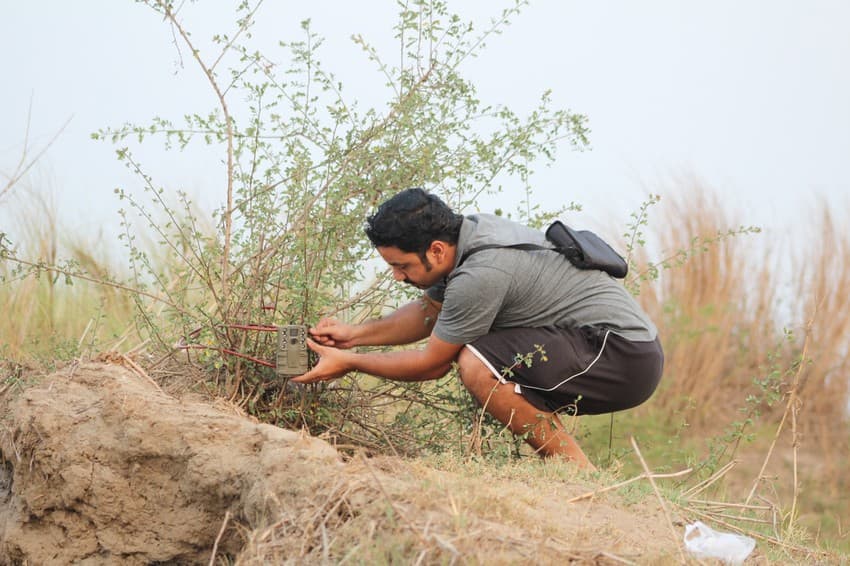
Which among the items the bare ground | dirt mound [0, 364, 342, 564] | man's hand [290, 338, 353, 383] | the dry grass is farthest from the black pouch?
the dry grass

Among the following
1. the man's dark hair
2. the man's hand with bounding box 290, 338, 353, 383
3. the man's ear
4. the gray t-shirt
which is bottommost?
the man's hand with bounding box 290, 338, 353, 383

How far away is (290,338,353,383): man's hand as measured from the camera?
4.48 m

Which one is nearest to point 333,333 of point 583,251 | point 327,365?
point 327,365

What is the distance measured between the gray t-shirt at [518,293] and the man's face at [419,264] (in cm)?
7

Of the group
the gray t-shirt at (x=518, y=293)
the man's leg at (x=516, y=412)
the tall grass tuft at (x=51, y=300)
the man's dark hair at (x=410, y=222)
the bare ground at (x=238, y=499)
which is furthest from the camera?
the tall grass tuft at (x=51, y=300)

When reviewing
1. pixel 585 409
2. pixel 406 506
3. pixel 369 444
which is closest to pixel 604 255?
pixel 585 409

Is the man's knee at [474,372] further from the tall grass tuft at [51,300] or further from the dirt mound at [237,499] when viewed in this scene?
the tall grass tuft at [51,300]

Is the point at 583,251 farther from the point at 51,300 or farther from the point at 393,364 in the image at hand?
the point at 51,300

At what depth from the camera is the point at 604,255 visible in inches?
188

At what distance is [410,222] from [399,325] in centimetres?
76

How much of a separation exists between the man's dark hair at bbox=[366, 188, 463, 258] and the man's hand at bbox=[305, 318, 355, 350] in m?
0.54

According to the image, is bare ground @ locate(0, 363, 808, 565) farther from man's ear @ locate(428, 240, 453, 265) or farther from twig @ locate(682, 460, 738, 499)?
man's ear @ locate(428, 240, 453, 265)

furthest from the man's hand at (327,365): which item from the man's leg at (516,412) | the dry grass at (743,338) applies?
the dry grass at (743,338)

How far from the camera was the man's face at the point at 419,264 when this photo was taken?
14.5ft
